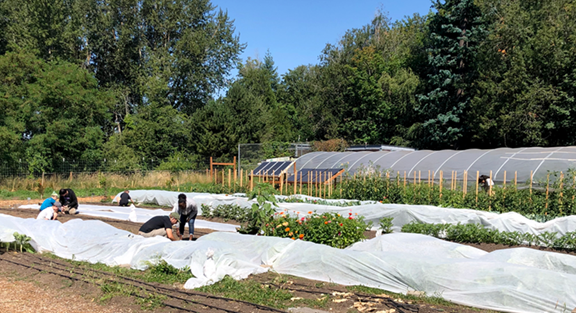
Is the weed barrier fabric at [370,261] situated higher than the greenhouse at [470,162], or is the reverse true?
the greenhouse at [470,162]

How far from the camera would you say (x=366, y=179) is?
17.2m

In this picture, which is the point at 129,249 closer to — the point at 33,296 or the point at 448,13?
the point at 33,296

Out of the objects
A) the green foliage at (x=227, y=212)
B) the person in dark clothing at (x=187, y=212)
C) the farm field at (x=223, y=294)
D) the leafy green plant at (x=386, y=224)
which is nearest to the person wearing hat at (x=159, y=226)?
the person in dark clothing at (x=187, y=212)

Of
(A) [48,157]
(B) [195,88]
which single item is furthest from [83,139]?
(B) [195,88]

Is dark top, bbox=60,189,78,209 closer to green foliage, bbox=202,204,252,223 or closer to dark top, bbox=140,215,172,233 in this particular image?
green foliage, bbox=202,204,252,223

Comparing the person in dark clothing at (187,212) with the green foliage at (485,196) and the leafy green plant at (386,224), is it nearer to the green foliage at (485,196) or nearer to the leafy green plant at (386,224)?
the leafy green plant at (386,224)

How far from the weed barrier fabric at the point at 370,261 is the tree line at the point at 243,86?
59.0 feet

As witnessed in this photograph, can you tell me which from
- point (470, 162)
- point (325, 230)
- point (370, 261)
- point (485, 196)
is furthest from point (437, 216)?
point (470, 162)

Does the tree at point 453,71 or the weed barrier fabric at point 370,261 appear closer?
the weed barrier fabric at point 370,261

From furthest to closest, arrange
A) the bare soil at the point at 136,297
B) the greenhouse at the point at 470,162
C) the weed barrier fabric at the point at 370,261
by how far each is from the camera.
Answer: the greenhouse at the point at 470,162, the bare soil at the point at 136,297, the weed barrier fabric at the point at 370,261

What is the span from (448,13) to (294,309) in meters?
29.8

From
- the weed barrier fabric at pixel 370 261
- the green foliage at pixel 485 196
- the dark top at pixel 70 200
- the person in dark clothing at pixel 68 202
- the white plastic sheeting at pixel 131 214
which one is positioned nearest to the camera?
the weed barrier fabric at pixel 370 261

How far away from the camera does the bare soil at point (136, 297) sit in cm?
570

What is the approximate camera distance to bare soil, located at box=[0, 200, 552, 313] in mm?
5703
